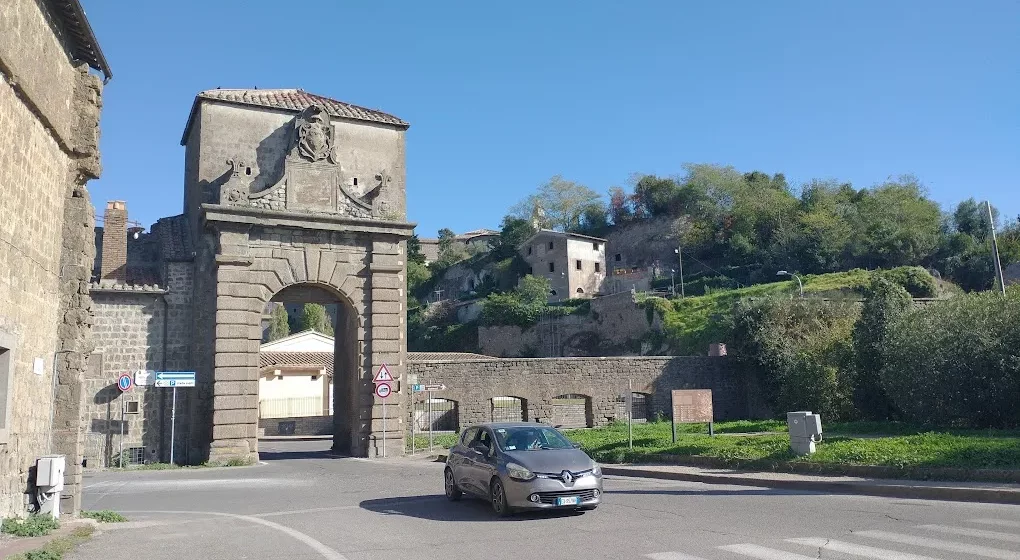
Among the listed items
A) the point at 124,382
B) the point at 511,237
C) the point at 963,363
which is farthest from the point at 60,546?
the point at 511,237

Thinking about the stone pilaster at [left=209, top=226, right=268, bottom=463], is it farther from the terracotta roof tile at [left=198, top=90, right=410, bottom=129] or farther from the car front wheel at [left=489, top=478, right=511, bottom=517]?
the car front wheel at [left=489, top=478, right=511, bottom=517]

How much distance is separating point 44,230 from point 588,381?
1083 inches

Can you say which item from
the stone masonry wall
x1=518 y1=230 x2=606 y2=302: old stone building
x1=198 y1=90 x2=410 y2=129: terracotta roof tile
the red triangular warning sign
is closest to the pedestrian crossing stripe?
the red triangular warning sign

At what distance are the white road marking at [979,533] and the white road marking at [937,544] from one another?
56 centimetres

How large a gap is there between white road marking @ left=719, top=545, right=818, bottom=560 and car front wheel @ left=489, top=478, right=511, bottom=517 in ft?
12.0

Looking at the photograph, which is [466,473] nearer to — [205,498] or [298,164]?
[205,498]

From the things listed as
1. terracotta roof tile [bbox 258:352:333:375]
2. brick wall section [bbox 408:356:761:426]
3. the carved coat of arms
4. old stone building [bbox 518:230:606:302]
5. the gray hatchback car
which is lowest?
the gray hatchback car

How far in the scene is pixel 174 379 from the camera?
22.0 m

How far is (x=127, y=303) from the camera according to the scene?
23312 millimetres

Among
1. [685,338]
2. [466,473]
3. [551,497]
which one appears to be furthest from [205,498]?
[685,338]

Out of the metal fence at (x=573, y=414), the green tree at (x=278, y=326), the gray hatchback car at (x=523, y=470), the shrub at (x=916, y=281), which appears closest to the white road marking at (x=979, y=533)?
the gray hatchback car at (x=523, y=470)

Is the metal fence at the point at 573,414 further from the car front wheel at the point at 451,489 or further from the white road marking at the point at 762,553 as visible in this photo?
the white road marking at the point at 762,553

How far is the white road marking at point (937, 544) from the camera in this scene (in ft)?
24.1

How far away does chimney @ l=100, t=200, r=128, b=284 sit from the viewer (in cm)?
2472
